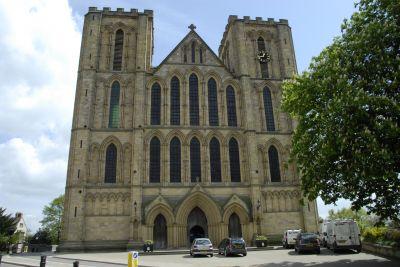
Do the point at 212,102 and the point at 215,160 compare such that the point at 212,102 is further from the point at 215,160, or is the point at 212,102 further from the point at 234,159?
the point at 234,159

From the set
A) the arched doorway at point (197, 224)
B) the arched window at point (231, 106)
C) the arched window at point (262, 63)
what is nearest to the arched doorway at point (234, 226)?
the arched doorway at point (197, 224)

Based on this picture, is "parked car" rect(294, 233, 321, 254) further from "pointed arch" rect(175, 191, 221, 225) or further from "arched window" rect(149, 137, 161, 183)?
"arched window" rect(149, 137, 161, 183)

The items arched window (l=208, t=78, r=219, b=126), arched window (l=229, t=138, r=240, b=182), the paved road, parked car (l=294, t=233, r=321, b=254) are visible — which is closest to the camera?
the paved road

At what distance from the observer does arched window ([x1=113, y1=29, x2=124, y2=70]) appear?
36812 millimetres

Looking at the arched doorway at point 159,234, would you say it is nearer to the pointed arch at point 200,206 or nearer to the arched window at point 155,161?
the pointed arch at point 200,206

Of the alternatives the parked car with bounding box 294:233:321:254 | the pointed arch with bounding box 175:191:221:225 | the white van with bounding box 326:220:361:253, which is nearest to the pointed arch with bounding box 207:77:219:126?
the pointed arch with bounding box 175:191:221:225

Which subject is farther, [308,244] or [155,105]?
[155,105]

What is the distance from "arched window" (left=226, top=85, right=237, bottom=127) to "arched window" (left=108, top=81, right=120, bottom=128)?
10998 mm

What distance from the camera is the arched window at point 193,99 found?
34.8 m

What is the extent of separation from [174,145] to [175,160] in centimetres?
146

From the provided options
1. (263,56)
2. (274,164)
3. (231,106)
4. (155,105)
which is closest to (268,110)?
(231,106)

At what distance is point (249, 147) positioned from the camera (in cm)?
3350

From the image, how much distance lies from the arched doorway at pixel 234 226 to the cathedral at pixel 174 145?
0.09 m

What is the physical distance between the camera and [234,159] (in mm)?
33844
